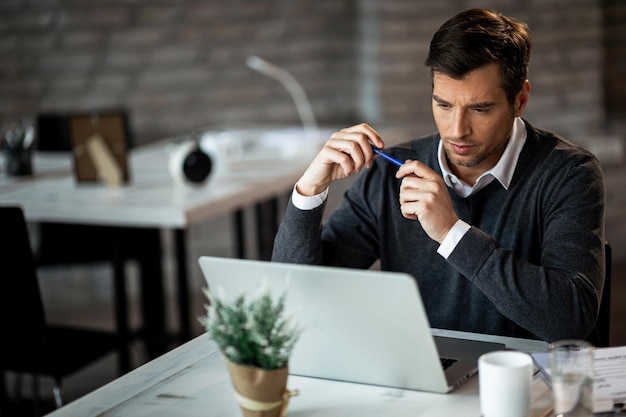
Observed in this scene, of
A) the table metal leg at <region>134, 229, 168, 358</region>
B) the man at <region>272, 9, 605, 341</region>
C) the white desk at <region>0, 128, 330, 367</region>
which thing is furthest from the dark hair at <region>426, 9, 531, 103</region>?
the table metal leg at <region>134, 229, 168, 358</region>

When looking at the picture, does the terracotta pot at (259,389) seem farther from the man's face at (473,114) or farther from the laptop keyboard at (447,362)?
the man's face at (473,114)

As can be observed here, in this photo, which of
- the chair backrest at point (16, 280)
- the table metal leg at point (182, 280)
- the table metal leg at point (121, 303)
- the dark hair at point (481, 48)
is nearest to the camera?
the dark hair at point (481, 48)

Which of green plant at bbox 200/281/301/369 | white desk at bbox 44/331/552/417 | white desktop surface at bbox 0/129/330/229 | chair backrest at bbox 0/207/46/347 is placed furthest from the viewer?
white desktop surface at bbox 0/129/330/229

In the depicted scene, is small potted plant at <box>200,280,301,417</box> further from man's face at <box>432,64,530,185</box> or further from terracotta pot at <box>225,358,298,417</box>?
man's face at <box>432,64,530,185</box>

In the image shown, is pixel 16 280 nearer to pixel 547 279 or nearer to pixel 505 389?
pixel 547 279

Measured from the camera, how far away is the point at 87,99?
4.38m

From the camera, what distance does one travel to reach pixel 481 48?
1715 millimetres

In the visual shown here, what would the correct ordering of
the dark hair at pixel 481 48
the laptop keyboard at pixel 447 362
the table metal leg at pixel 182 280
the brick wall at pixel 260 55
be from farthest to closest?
the brick wall at pixel 260 55
the table metal leg at pixel 182 280
the dark hair at pixel 481 48
the laptop keyboard at pixel 447 362

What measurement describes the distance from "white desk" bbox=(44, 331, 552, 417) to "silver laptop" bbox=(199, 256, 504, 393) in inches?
0.8

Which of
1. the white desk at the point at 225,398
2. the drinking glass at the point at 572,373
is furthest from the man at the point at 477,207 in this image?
the drinking glass at the point at 572,373

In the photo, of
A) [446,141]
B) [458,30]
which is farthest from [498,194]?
[458,30]

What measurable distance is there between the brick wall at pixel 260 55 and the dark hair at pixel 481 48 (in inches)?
102

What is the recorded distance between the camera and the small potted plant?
48.7 inches

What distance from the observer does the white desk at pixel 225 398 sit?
1.34 metres
